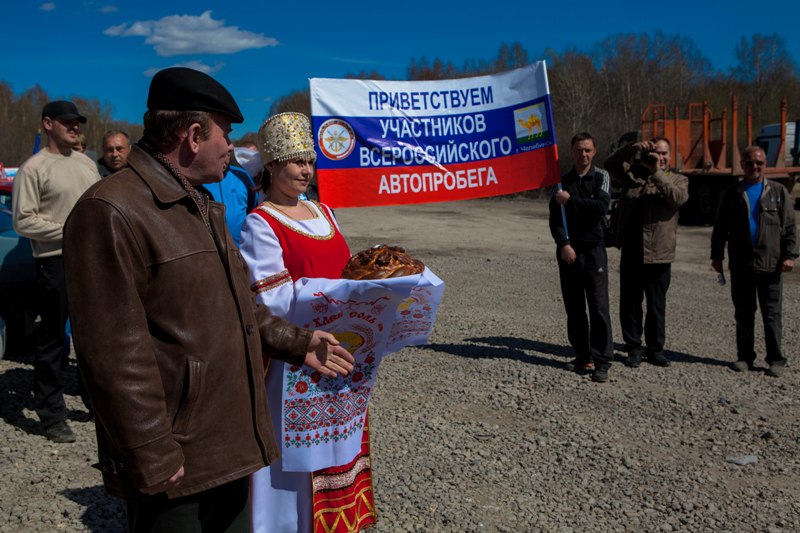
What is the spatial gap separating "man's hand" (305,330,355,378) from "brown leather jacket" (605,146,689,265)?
478 cm

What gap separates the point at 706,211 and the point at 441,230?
276 inches

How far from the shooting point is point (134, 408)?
68.9 inches

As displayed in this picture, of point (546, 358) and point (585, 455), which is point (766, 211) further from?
point (585, 455)

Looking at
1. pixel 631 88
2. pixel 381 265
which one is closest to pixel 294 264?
pixel 381 265

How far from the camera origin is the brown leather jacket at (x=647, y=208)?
21.9ft

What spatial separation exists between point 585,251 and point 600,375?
104 centimetres

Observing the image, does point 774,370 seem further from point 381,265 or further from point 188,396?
point 188,396

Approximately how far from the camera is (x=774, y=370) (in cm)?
635

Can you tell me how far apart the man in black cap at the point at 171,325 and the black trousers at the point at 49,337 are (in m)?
2.91

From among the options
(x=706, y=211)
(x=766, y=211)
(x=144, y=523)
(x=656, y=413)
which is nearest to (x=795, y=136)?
(x=706, y=211)

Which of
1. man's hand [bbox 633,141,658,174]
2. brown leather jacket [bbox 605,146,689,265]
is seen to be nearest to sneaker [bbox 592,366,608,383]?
brown leather jacket [bbox 605,146,689,265]

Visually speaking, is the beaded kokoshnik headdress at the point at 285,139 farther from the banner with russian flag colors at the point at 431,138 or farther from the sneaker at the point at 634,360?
the sneaker at the point at 634,360

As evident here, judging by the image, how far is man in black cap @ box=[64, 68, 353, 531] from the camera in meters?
1.75

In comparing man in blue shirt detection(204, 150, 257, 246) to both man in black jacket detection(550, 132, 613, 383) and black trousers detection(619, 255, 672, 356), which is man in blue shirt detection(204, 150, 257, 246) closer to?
man in black jacket detection(550, 132, 613, 383)
